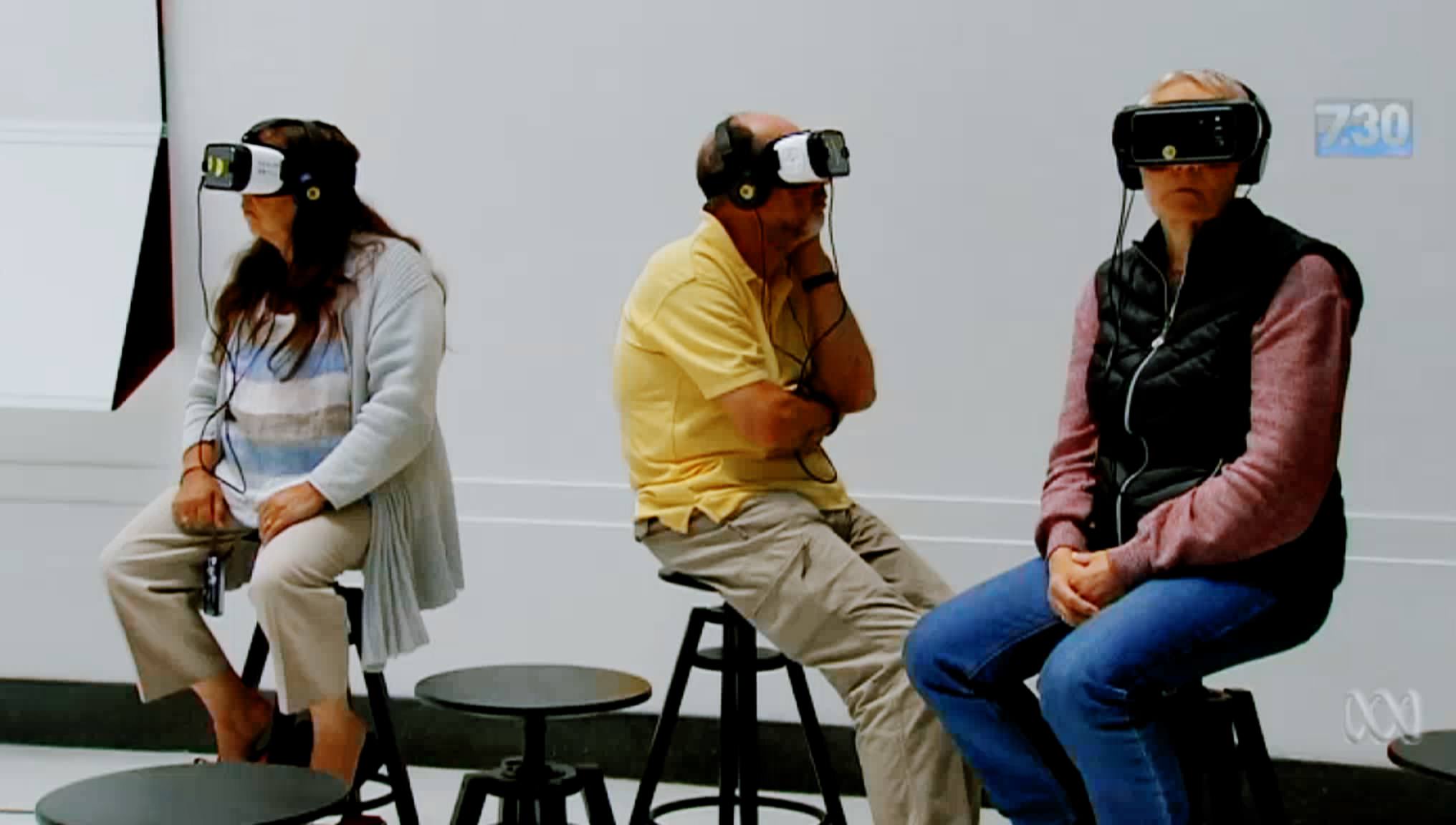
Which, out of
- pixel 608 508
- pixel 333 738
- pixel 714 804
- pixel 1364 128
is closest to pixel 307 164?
pixel 333 738

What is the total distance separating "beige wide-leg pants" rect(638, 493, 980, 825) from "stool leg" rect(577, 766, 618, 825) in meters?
0.35

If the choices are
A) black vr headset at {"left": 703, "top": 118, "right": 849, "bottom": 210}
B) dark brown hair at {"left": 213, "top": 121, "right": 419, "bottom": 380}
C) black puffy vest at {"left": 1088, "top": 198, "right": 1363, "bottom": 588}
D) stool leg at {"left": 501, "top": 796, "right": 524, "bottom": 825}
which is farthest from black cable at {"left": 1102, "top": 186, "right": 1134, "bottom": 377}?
dark brown hair at {"left": 213, "top": 121, "right": 419, "bottom": 380}

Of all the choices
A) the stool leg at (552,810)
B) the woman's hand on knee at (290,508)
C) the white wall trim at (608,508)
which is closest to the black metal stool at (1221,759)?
the stool leg at (552,810)

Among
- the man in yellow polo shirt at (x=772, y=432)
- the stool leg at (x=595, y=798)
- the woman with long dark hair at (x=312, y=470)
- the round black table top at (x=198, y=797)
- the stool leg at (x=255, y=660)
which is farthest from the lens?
the stool leg at (x=255, y=660)

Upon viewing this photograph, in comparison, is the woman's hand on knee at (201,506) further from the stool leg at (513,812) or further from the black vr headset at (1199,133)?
the black vr headset at (1199,133)

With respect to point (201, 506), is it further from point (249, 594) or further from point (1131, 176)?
point (1131, 176)

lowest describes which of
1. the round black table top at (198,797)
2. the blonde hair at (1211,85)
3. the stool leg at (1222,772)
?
the stool leg at (1222,772)

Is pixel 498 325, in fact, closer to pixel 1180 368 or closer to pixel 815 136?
pixel 815 136

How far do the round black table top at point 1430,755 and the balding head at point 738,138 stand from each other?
1.27 meters

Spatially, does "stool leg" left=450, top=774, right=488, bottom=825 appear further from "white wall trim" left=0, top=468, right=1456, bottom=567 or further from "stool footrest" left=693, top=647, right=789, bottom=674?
"white wall trim" left=0, top=468, right=1456, bottom=567

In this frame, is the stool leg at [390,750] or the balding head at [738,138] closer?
the balding head at [738,138]

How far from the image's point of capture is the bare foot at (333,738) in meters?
3.37

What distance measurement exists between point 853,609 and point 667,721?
48 centimetres

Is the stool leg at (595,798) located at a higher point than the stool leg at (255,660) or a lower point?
lower
